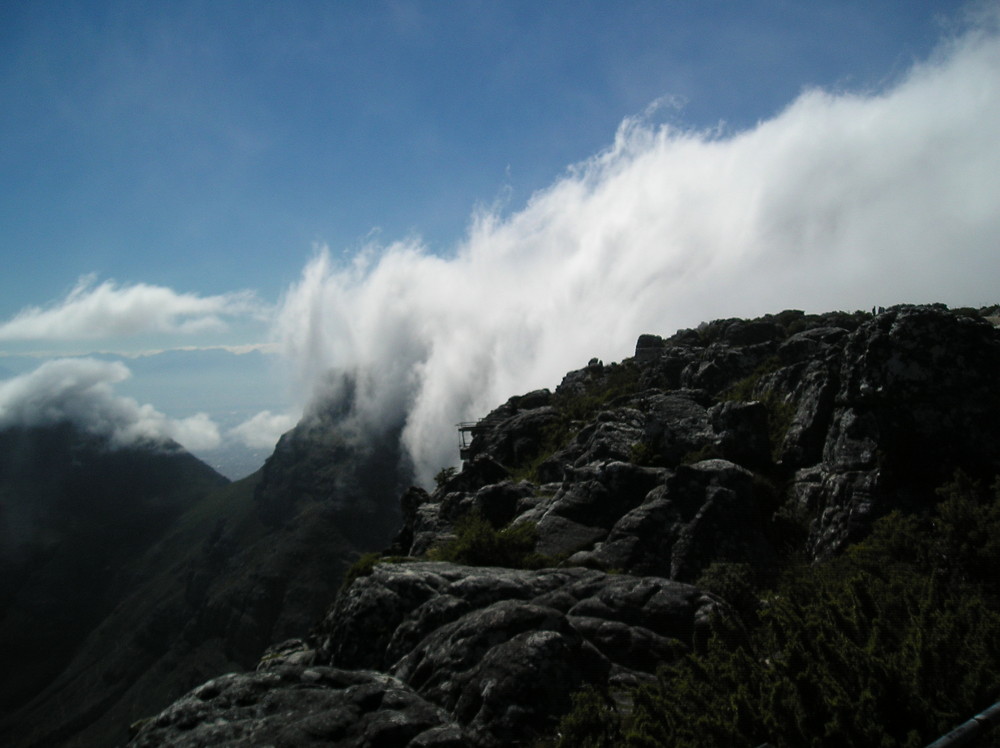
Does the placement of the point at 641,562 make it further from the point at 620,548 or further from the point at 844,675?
the point at 844,675

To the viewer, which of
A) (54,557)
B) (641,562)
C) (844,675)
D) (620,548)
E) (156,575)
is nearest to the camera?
(844,675)

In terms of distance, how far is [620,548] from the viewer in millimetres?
19422

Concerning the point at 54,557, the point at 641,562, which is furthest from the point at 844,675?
the point at 54,557

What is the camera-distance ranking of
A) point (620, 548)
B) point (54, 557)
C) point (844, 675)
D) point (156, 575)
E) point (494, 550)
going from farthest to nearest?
point (54, 557)
point (156, 575)
point (494, 550)
point (620, 548)
point (844, 675)

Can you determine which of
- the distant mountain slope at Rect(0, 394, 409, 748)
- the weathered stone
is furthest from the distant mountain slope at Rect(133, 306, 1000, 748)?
the distant mountain slope at Rect(0, 394, 409, 748)

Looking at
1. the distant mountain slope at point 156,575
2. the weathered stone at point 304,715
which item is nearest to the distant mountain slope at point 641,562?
the weathered stone at point 304,715

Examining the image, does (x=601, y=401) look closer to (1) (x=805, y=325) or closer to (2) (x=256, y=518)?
(1) (x=805, y=325)

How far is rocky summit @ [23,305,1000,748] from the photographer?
1070cm

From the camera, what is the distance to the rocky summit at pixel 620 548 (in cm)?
1070

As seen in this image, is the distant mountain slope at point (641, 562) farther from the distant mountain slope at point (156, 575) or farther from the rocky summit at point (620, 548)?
the distant mountain slope at point (156, 575)

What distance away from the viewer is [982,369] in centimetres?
1830

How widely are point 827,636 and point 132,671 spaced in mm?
157142

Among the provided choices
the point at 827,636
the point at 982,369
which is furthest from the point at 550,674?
the point at 982,369

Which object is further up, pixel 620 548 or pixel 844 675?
pixel 620 548
